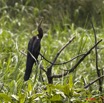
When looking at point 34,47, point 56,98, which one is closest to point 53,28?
point 34,47

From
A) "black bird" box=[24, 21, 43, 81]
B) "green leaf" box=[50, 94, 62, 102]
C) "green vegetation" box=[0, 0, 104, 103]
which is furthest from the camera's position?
"green vegetation" box=[0, 0, 104, 103]

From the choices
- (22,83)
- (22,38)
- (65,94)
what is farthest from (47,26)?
(65,94)

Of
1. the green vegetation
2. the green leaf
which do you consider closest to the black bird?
the green leaf

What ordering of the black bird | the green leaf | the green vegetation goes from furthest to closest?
the green vegetation
the black bird
the green leaf

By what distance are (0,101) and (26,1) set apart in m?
4.59

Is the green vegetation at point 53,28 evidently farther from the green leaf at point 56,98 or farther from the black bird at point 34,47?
the green leaf at point 56,98

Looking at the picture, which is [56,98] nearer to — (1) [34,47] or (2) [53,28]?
(1) [34,47]

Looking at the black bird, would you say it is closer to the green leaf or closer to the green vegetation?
the green leaf

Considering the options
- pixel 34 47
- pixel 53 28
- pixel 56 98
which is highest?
pixel 53 28

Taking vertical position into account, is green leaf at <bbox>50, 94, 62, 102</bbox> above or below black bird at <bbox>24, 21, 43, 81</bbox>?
below

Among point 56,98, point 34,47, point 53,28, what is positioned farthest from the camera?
point 53,28

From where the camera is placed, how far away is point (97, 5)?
6254 millimetres

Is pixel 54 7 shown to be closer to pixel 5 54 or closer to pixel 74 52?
pixel 74 52

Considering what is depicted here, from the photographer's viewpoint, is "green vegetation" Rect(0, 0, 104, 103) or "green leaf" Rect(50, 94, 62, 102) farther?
"green vegetation" Rect(0, 0, 104, 103)
